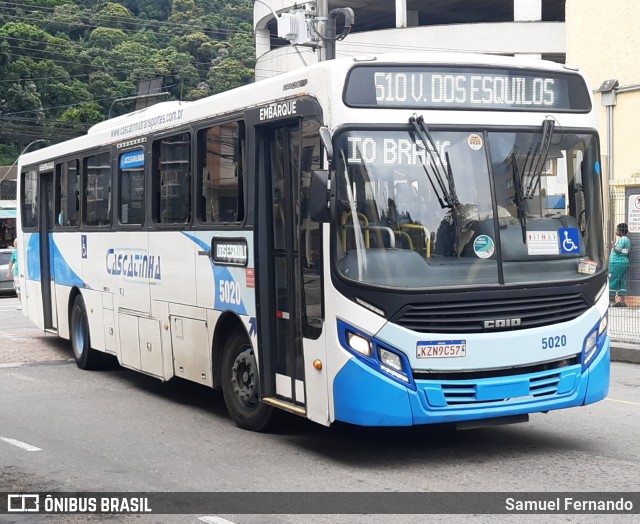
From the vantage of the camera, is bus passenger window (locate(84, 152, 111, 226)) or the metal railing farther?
the metal railing

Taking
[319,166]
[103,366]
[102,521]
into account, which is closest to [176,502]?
[102,521]

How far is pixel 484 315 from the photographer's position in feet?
25.7

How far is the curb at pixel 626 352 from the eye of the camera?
15.0m

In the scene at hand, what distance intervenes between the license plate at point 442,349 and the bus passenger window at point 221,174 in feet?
7.95

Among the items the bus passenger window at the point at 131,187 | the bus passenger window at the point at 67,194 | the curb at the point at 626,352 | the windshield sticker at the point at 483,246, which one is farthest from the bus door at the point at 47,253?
the windshield sticker at the point at 483,246

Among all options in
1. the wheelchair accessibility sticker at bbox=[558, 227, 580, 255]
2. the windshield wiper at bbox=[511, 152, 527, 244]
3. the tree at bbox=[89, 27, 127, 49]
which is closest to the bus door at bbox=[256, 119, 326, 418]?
the windshield wiper at bbox=[511, 152, 527, 244]

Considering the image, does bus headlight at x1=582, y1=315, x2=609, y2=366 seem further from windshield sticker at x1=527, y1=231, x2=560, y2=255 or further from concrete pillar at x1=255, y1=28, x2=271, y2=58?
concrete pillar at x1=255, y1=28, x2=271, y2=58

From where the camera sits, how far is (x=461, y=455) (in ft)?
27.2

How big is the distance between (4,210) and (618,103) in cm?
3439

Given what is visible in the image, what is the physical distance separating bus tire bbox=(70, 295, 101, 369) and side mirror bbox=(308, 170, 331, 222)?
705 cm

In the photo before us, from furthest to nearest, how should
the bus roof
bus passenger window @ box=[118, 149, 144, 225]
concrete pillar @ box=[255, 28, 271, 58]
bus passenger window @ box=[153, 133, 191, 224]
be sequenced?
concrete pillar @ box=[255, 28, 271, 58], bus passenger window @ box=[118, 149, 144, 225], bus passenger window @ box=[153, 133, 191, 224], the bus roof

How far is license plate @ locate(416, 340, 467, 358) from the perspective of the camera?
7652mm

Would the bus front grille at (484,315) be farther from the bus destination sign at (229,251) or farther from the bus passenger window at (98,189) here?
the bus passenger window at (98,189)

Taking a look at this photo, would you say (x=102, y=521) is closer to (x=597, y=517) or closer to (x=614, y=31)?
(x=597, y=517)
